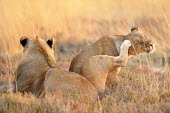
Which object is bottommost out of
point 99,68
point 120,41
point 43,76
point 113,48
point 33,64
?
point 43,76

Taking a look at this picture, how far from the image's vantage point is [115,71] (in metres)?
7.84

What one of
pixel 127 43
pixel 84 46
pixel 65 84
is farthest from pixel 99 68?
pixel 84 46

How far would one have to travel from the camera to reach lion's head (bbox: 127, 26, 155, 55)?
7961 mm

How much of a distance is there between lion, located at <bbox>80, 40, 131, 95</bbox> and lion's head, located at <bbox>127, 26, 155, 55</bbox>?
0.53m

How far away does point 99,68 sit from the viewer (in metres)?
7.48

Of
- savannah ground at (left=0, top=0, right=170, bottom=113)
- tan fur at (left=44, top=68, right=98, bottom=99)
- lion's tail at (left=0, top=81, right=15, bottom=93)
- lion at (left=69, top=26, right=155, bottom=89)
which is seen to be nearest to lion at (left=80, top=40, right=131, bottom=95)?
lion at (left=69, top=26, right=155, bottom=89)

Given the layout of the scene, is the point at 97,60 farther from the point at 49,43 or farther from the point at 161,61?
the point at 161,61

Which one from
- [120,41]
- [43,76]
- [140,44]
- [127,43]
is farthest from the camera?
[120,41]

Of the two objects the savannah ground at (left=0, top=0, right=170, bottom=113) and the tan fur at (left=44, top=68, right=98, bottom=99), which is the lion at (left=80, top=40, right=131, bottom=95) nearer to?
the savannah ground at (left=0, top=0, right=170, bottom=113)

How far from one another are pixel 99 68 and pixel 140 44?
3.67ft

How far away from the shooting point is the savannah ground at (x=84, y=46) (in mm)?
6191

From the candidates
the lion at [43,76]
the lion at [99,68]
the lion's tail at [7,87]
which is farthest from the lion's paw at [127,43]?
the lion's tail at [7,87]

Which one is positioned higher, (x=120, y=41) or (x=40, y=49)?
(x=120, y=41)

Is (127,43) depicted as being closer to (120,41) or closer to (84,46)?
(120,41)
